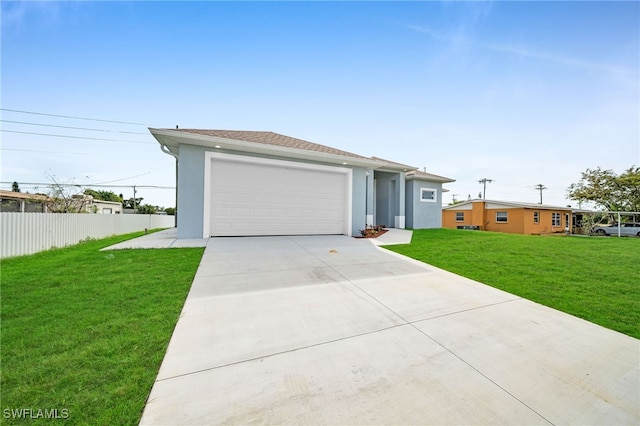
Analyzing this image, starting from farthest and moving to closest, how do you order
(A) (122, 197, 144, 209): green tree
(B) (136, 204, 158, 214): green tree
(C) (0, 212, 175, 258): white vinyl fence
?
(A) (122, 197, 144, 209): green tree
(B) (136, 204, 158, 214): green tree
(C) (0, 212, 175, 258): white vinyl fence

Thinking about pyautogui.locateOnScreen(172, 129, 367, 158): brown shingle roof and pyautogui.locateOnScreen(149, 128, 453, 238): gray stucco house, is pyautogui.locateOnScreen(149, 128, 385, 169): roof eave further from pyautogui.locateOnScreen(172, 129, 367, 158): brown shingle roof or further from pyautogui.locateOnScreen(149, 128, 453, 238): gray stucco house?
pyautogui.locateOnScreen(172, 129, 367, 158): brown shingle roof

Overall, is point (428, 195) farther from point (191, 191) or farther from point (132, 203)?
point (132, 203)

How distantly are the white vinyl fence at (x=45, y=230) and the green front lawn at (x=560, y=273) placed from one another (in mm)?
10605

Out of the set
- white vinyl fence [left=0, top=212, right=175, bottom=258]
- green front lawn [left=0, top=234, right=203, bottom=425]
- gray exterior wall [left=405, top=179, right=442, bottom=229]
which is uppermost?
gray exterior wall [left=405, top=179, right=442, bottom=229]

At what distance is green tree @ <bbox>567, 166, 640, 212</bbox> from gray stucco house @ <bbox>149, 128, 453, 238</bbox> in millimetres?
27604

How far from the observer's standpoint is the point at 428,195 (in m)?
13.9

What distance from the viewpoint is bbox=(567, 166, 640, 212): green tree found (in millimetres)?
21969

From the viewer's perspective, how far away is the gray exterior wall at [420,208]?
13289 mm

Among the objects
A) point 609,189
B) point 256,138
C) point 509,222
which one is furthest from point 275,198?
point 609,189

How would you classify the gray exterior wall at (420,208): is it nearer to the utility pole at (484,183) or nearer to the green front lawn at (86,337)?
the green front lawn at (86,337)

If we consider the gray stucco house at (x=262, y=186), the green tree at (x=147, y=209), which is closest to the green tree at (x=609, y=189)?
the gray stucco house at (x=262, y=186)

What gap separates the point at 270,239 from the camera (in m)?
8.00

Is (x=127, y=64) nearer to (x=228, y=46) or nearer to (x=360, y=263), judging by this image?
(x=228, y=46)

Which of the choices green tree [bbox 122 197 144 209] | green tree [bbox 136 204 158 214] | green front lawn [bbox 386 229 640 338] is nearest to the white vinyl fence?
green front lawn [bbox 386 229 640 338]
